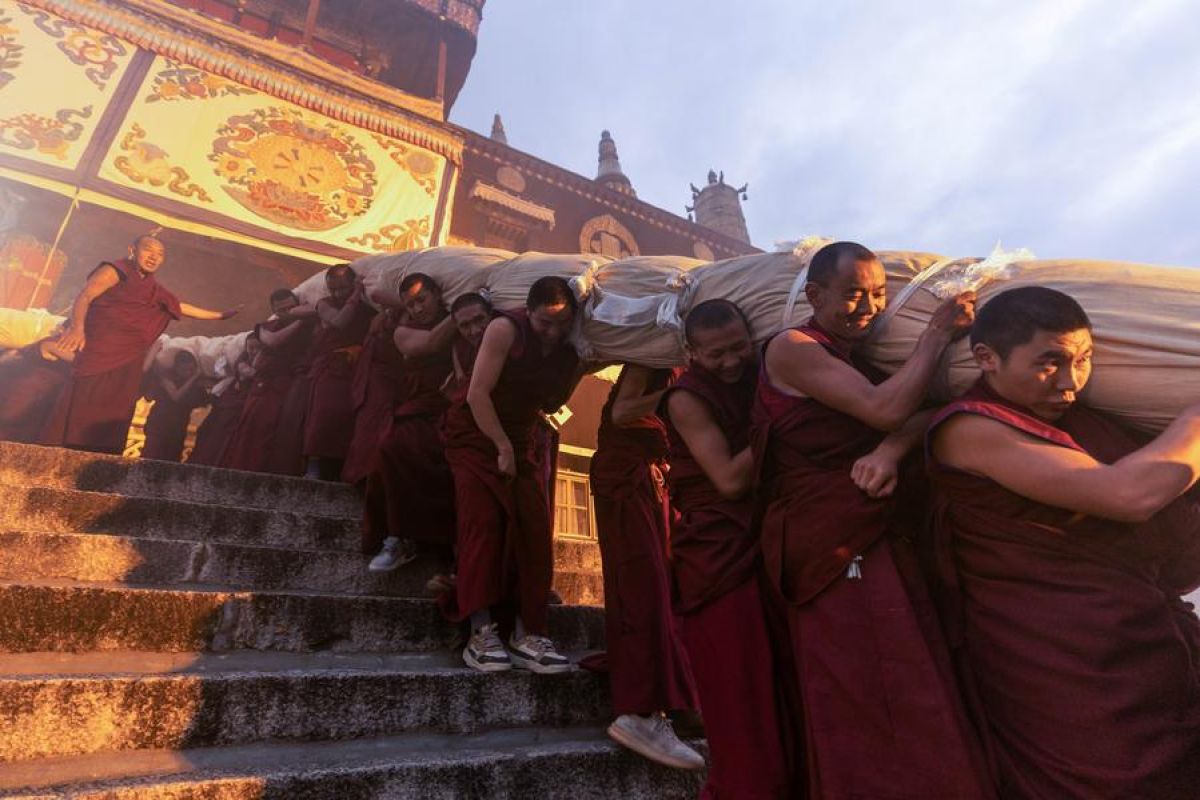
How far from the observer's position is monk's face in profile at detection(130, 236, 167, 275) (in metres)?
4.25

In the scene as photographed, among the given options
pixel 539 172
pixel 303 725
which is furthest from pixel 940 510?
pixel 539 172

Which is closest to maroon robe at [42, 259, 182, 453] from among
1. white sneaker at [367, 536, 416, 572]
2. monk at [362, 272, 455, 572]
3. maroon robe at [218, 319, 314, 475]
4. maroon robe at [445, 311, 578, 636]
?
maroon robe at [218, 319, 314, 475]

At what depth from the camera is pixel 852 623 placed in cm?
119

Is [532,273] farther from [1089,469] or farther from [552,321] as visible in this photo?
[1089,469]

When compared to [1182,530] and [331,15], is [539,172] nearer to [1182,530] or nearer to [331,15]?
[331,15]

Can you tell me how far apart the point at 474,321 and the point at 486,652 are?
1.34 m

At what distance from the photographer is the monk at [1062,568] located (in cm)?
95

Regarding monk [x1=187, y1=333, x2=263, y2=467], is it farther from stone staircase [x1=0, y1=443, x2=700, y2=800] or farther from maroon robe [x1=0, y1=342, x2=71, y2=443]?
stone staircase [x1=0, y1=443, x2=700, y2=800]

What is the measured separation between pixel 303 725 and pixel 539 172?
9.33 meters

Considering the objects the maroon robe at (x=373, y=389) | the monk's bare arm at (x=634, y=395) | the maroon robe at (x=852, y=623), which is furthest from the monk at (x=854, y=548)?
the maroon robe at (x=373, y=389)

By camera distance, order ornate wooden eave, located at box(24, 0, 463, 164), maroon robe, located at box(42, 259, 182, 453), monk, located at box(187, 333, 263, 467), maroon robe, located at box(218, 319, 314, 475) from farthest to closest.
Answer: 1. ornate wooden eave, located at box(24, 0, 463, 164)
2. monk, located at box(187, 333, 263, 467)
3. maroon robe, located at box(218, 319, 314, 475)
4. maroon robe, located at box(42, 259, 182, 453)

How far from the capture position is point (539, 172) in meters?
9.73

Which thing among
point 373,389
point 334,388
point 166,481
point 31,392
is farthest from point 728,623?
point 31,392

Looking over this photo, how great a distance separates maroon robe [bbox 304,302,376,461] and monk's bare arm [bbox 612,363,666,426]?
6.79 feet
